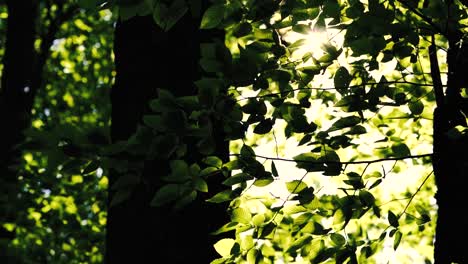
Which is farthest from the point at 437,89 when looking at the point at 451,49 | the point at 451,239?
the point at 451,239

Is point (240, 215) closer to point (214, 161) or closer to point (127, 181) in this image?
point (214, 161)

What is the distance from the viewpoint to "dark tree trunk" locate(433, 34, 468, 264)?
2406 mm

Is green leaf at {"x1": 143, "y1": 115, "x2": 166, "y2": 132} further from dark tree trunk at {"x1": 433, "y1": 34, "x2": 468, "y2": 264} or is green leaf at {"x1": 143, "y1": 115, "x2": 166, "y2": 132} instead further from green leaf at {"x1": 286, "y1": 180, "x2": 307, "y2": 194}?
dark tree trunk at {"x1": 433, "y1": 34, "x2": 468, "y2": 264}

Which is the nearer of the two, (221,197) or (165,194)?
(165,194)

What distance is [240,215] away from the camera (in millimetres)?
2350

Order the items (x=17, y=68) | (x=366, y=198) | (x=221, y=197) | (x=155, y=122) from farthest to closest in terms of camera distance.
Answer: (x=17, y=68), (x=366, y=198), (x=221, y=197), (x=155, y=122)

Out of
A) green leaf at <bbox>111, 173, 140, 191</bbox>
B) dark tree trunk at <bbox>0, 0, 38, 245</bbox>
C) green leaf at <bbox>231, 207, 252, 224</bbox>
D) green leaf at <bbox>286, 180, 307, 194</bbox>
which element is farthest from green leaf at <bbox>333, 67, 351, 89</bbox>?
dark tree trunk at <bbox>0, 0, 38, 245</bbox>

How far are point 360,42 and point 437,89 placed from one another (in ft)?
2.86


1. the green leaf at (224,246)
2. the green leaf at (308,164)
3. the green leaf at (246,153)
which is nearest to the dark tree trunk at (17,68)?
the green leaf at (224,246)

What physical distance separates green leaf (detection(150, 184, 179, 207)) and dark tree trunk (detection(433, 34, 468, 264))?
1.40m

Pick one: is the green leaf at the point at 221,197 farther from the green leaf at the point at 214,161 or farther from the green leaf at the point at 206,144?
the green leaf at the point at 206,144

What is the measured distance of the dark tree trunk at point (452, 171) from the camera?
241cm

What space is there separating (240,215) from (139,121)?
2.58ft

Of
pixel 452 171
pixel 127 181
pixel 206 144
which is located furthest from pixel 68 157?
pixel 452 171
